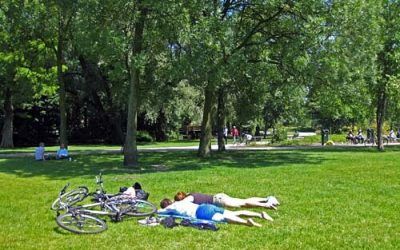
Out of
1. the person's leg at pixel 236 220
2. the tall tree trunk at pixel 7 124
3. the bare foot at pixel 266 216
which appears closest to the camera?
the person's leg at pixel 236 220

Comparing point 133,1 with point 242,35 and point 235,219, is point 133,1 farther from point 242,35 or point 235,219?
point 235,219

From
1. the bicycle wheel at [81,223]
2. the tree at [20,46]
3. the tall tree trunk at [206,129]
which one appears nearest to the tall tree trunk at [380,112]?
the tall tree trunk at [206,129]

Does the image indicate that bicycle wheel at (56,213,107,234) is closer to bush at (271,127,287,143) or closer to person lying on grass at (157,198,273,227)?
person lying on grass at (157,198,273,227)

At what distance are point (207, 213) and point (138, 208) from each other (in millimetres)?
1453

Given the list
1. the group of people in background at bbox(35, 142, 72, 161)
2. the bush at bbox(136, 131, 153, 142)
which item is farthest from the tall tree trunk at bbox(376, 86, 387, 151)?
the bush at bbox(136, 131, 153, 142)

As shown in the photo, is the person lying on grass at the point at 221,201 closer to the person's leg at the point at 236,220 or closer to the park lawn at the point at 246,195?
the park lawn at the point at 246,195

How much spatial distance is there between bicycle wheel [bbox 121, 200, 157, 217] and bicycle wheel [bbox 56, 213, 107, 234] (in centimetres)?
77

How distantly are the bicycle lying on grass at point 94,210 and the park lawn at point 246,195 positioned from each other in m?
0.21

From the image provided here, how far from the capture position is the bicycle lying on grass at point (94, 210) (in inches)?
333

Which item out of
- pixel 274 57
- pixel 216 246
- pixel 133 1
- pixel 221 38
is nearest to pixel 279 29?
pixel 274 57

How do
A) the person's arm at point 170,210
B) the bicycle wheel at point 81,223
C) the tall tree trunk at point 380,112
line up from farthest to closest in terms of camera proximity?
the tall tree trunk at point 380,112
the person's arm at point 170,210
the bicycle wheel at point 81,223

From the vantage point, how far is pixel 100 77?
104 ft

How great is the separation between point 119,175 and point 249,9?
11.1 m

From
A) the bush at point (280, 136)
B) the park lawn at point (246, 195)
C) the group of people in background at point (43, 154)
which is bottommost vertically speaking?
the park lawn at point (246, 195)
